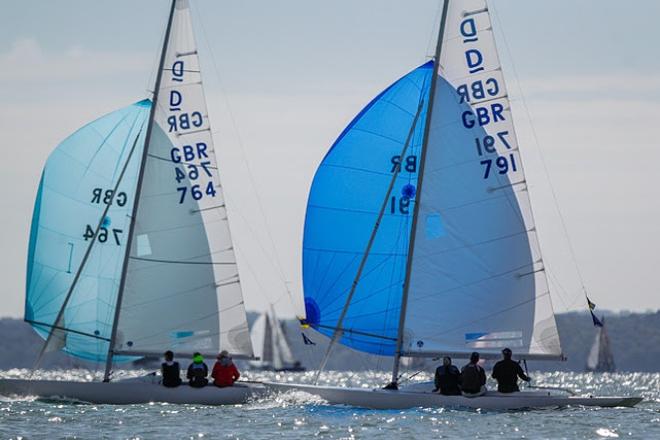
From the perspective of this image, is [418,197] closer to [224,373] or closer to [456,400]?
[456,400]

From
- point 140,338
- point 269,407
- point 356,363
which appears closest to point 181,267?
point 140,338

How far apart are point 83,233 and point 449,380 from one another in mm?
8851

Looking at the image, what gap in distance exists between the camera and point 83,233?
33.8m

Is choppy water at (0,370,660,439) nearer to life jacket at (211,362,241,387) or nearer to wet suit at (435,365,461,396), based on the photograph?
wet suit at (435,365,461,396)

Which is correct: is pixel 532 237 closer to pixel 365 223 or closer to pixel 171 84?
pixel 365 223

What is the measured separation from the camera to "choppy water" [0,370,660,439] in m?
26.3

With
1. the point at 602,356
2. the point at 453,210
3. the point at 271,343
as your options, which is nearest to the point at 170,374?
the point at 453,210

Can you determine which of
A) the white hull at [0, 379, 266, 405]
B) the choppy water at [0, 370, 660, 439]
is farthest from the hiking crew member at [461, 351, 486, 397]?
the white hull at [0, 379, 266, 405]

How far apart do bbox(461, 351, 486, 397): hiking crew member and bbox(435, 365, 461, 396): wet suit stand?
12 cm

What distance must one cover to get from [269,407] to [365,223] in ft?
14.1

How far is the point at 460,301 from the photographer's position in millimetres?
31453

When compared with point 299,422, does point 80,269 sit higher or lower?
higher

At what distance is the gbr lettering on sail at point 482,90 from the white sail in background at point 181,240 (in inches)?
234

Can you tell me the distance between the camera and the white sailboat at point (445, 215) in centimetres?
3127
